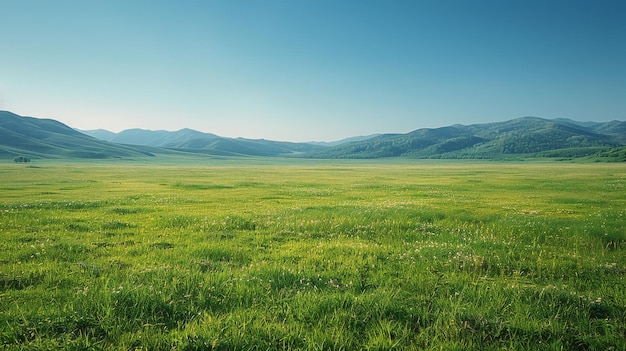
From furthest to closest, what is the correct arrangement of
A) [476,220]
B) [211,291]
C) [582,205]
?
[582,205]
[476,220]
[211,291]

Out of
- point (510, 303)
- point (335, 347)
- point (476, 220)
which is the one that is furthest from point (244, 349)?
point (476, 220)

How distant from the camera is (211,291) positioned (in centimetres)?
658

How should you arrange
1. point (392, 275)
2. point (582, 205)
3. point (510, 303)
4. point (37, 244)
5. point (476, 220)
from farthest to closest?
point (582, 205)
point (476, 220)
point (37, 244)
point (392, 275)
point (510, 303)

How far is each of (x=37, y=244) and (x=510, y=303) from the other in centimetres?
1341

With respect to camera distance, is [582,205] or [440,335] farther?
[582,205]

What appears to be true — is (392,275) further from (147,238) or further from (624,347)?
(147,238)

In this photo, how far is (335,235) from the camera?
12.9 metres

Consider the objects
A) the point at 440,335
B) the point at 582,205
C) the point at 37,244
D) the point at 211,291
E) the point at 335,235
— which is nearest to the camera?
the point at 440,335

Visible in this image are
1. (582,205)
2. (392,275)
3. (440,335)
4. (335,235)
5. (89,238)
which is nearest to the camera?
(440,335)

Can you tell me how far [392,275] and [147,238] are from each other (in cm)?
892

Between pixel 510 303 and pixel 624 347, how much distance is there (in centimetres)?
162

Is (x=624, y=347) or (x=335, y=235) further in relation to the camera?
(x=335, y=235)

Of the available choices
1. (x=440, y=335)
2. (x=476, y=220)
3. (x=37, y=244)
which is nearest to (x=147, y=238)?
(x=37, y=244)

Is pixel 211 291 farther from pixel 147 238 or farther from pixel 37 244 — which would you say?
pixel 37 244
